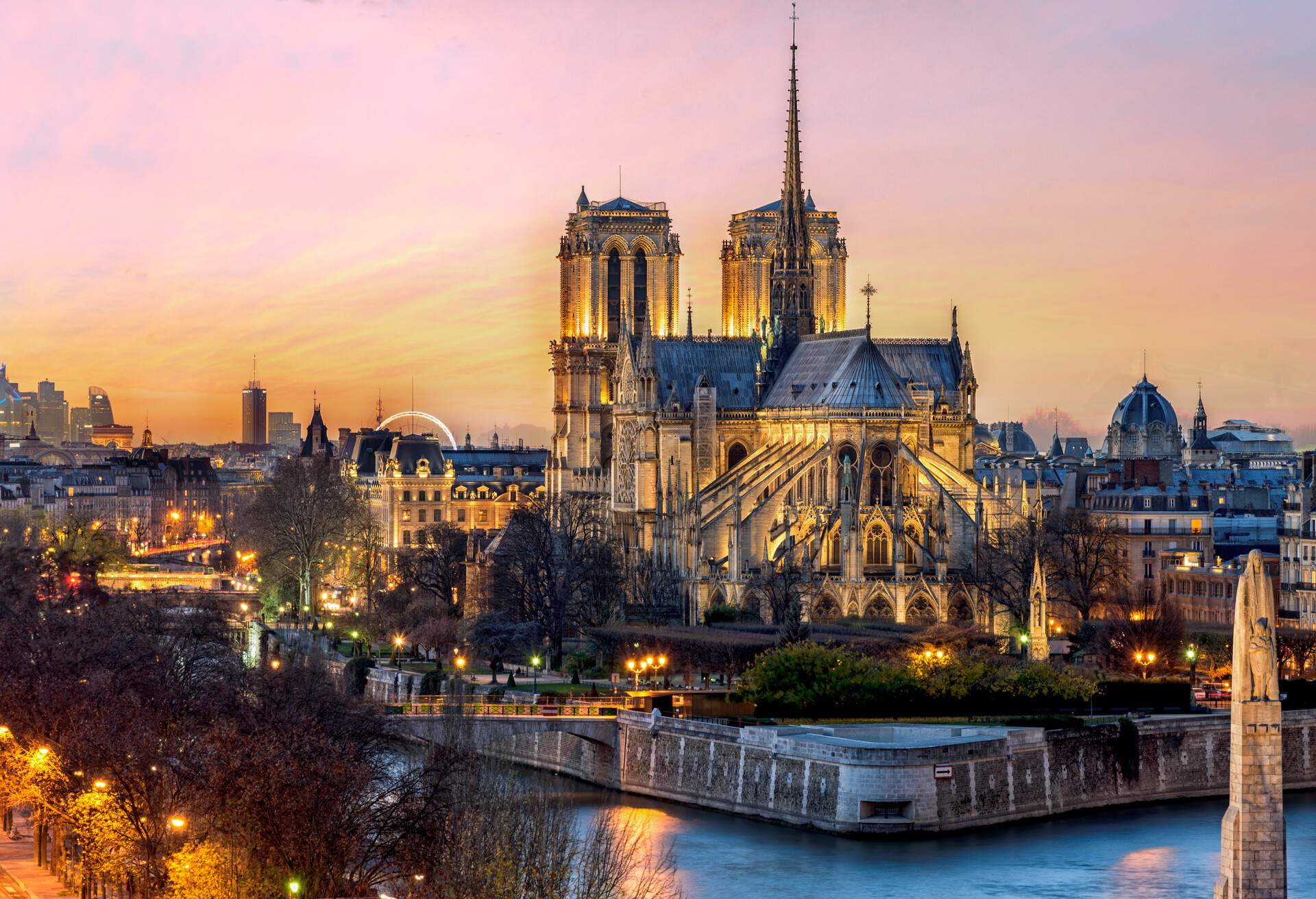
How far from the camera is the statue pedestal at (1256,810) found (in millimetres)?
47250

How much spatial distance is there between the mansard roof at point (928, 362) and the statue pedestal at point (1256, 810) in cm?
7633

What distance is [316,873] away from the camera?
190 feet

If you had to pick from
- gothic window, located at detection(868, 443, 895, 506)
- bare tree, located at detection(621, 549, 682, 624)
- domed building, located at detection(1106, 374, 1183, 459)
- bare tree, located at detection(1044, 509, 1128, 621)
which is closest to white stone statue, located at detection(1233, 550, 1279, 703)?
bare tree, located at detection(1044, 509, 1128, 621)

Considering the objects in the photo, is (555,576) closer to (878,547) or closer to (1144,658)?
(878,547)

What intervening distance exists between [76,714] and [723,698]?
912 inches

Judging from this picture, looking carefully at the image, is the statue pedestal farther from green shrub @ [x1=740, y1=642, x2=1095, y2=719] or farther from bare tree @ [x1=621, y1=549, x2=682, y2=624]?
bare tree @ [x1=621, y1=549, x2=682, y2=624]

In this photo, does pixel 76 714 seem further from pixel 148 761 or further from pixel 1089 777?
pixel 1089 777

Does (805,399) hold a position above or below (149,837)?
above

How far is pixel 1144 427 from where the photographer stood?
188 m

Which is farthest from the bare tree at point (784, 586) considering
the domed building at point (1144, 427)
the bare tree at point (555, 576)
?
the domed building at point (1144, 427)

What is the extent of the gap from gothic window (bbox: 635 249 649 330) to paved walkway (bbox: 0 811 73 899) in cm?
7122

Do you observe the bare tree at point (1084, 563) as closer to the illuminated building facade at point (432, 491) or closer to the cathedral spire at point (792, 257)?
the cathedral spire at point (792, 257)

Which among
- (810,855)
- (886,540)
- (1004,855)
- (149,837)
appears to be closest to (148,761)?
(149,837)

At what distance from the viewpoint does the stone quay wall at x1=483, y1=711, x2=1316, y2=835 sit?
7356 centimetres
